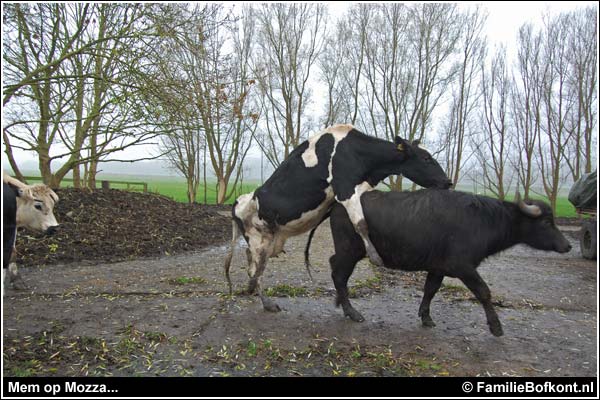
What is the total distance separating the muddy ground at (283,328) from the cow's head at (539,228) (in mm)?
905

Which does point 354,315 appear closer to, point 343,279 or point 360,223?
point 343,279

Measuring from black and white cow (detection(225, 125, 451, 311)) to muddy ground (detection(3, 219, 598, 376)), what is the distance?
887mm

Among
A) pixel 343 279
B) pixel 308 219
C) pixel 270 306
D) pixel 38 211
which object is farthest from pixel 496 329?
pixel 38 211

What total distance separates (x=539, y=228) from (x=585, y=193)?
6.30 meters

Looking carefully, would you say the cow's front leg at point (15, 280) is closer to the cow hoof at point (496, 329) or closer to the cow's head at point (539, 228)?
the cow hoof at point (496, 329)

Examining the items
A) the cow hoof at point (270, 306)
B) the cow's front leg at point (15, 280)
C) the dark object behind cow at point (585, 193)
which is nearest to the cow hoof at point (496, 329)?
the cow hoof at point (270, 306)

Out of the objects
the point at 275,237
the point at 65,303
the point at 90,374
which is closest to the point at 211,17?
the point at 275,237

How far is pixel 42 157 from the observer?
10273 mm

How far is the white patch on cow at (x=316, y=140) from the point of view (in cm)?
448
